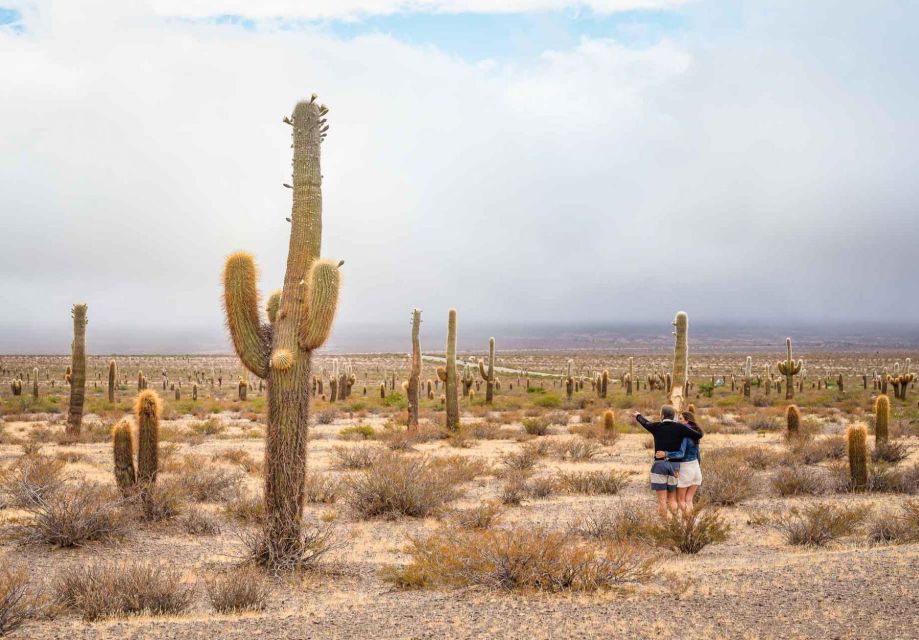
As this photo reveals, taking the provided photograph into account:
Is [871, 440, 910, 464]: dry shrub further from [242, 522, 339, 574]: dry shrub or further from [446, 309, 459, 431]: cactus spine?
[242, 522, 339, 574]: dry shrub

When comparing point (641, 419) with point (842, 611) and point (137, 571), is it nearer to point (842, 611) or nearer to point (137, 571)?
point (842, 611)

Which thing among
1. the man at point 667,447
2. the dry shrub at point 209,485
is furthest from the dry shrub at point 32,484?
the man at point 667,447

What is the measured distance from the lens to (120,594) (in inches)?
260

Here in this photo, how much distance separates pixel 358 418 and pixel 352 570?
23.4m

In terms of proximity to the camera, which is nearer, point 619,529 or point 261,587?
point 261,587

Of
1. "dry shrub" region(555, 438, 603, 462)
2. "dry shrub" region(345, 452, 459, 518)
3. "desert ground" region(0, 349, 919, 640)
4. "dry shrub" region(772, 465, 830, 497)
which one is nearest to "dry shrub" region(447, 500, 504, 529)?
"desert ground" region(0, 349, 919, 640)

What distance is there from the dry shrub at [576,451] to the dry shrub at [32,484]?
11.1 metres

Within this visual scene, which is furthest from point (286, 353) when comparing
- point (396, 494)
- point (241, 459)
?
point (241, 459)

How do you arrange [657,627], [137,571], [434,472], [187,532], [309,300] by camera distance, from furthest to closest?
[434,472]
[187,532]
[309,300]
[137,571]
[657,627]

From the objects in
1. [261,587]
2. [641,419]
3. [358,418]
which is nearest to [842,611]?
[641,419]

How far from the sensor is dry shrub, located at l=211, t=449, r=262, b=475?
52.6ft

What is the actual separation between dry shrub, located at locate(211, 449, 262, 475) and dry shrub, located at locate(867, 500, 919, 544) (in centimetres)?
1141

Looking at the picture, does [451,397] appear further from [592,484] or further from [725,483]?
[725,483]

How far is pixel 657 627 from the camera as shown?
6176 mm
